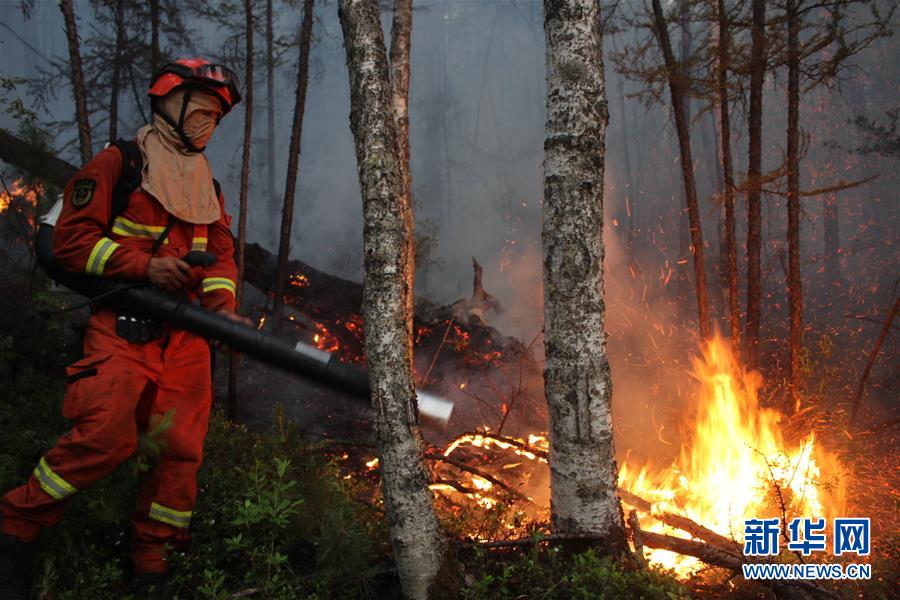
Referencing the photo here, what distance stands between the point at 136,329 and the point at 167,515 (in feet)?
3.50

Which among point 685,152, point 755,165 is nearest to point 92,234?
point 685,152

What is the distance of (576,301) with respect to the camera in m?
3.16

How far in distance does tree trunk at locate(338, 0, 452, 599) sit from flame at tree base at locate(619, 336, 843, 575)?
96.1 inches

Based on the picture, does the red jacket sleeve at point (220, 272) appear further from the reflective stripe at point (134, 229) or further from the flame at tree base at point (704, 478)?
the flame at tree base at point (704, 478)

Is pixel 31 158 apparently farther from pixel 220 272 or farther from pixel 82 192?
pixel 220 272

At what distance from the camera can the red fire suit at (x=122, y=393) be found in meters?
2.56

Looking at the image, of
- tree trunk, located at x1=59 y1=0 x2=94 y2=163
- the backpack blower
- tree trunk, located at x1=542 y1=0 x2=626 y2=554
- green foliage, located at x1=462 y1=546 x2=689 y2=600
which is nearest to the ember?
tree trunk, located at x1=59 y1=0 x2=94 y2=163

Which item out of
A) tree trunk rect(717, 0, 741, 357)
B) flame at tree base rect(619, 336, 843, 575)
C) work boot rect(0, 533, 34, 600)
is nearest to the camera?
work boot rect(0, 533, 34, 600)

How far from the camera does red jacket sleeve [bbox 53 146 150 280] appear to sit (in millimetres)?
2773

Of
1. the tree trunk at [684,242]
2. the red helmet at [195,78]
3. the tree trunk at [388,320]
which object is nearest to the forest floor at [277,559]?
the tree trunk at [388,320]

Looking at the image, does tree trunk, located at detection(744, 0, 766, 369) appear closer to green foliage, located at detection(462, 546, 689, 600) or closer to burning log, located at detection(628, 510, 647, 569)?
burning log, located at detection(628, 510, 647, 569)

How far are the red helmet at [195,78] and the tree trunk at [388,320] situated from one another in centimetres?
93

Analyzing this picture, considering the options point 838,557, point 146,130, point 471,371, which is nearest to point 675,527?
point 838,557

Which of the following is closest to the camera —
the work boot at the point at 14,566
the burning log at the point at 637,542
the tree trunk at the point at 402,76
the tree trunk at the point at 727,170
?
the work boot at the point at 14,566
